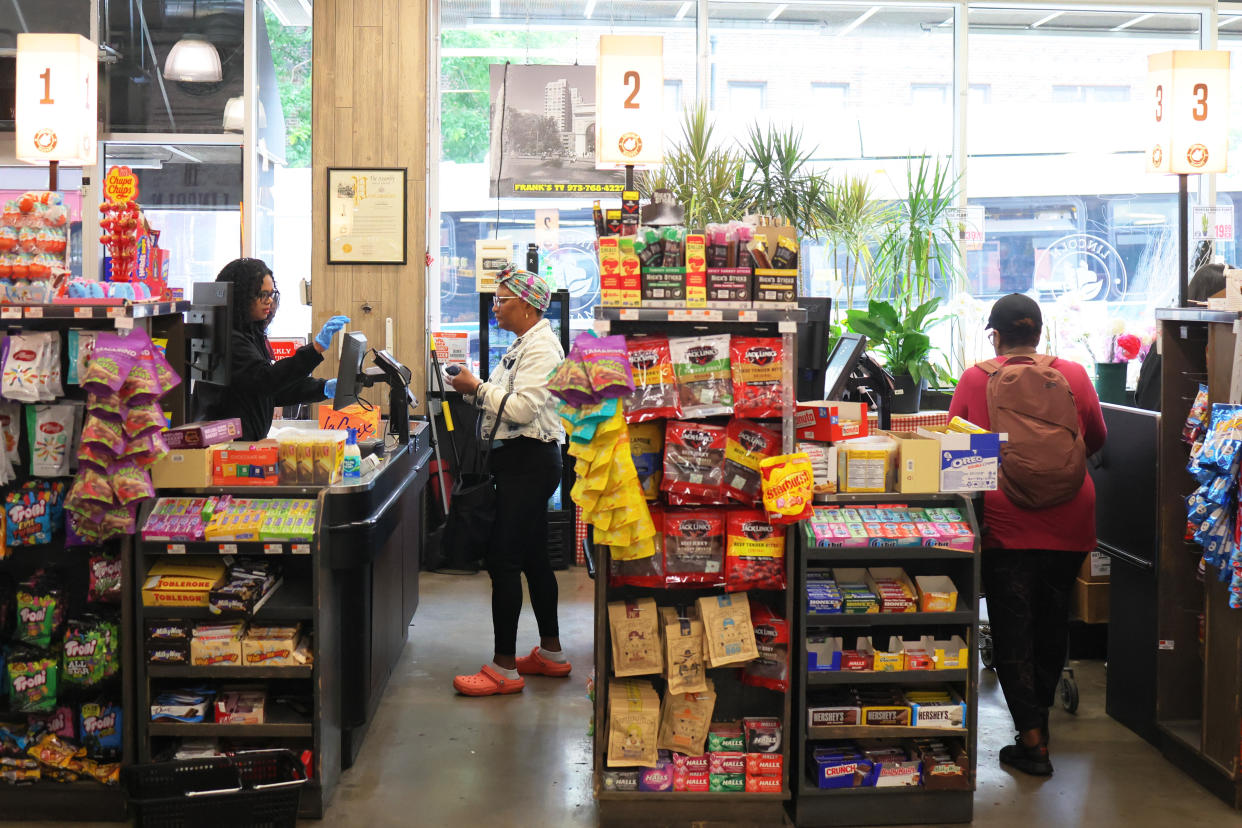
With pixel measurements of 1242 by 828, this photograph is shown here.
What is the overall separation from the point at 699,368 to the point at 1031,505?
1306 millimetres

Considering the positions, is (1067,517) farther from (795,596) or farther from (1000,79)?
(1000,79)

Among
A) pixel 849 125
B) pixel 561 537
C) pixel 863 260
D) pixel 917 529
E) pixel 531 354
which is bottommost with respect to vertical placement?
pixel 561 537

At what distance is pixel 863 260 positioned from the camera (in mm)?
7469

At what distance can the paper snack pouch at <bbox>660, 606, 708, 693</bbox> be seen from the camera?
366 cm

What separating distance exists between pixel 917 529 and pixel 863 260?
4013mm

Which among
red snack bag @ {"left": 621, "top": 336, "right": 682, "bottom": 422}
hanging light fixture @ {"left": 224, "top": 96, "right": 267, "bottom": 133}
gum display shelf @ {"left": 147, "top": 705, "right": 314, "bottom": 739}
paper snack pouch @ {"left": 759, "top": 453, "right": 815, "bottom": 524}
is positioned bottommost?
gum display shelf @ {"left": 147, "top": 705, "right": 314, "bottom": 739}

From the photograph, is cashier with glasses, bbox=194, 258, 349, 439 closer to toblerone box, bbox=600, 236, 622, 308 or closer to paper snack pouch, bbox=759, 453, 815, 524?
toblerone box, bbox=600, 236, 622, 308

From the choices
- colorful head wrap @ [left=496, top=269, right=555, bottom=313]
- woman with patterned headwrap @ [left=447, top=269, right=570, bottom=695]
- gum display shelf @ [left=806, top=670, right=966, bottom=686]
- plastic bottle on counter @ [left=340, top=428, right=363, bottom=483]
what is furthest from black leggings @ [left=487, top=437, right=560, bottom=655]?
gum display shelf @ [left=806, top=670, right=966, bottom=686]

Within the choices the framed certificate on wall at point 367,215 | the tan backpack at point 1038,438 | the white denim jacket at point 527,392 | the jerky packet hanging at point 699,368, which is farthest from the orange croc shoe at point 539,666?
the framed certificate on wall at point 367,215

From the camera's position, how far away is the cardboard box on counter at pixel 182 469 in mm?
3760

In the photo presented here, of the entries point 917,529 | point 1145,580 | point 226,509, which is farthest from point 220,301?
point 1145,580

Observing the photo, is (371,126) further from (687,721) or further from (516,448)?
(687,721)

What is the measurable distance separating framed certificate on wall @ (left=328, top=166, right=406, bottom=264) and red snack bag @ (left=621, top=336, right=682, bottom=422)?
3.58 metres

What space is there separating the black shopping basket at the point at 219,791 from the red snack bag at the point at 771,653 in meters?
1.43
